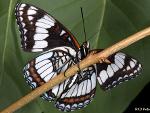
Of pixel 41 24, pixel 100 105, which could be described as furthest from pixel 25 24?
pixel 100 105

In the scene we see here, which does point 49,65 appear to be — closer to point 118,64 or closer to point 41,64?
point 41,64

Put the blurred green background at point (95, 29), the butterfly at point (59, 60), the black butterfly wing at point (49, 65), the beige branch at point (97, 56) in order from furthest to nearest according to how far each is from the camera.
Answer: the black butterfly wing at point (49, 65) < the butterfly at point (59, 60) < the blurred green background at point (95, 29) < the beige branch at point (97, 56)

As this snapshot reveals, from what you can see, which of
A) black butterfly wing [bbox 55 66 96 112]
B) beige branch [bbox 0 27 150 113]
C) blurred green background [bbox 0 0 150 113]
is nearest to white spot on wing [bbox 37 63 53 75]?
black butterfly wing [bbox 55 66 96 112]

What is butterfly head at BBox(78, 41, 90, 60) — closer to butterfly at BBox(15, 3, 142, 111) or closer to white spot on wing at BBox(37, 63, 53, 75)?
butterfly at BBox(15, 3, 142, 111)

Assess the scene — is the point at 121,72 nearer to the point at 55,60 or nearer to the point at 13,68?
the point at 55,60

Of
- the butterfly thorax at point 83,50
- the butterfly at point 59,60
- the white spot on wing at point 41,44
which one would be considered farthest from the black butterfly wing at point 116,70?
the white spot on wing at point 41,44

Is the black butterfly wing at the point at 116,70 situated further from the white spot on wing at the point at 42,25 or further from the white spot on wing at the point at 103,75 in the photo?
the white spot on wing at the point at 42,25
